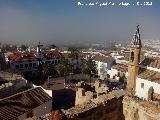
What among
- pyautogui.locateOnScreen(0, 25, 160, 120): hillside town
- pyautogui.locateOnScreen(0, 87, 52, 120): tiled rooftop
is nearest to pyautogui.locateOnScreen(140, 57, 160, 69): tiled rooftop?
pyautogui.locateOnScreen(0, 25, 160, 120): hillside town

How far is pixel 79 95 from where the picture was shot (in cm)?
2228

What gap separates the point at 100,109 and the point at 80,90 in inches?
270

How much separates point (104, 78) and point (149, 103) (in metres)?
52.2

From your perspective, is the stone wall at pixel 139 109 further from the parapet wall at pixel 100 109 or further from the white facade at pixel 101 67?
the white facade at pixel 101 67

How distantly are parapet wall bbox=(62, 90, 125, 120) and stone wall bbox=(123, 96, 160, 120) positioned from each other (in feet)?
2.07

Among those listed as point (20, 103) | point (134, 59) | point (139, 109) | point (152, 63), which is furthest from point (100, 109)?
point (152, 63)

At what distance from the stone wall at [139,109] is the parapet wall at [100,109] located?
0.63 m

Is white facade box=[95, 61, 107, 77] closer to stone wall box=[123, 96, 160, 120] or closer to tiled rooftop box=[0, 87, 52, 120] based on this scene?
tiled rooftop box=[0, 87, 52, 120]

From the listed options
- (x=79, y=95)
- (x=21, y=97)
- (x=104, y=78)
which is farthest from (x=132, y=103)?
(x=104, y=78)

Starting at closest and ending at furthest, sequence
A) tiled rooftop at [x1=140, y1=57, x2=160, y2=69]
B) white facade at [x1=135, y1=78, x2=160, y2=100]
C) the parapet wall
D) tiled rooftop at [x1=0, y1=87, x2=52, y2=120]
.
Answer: the parapet wall < tiled rooftop at [x1=0, y1=87, x2=52, y2=120] < white facade at [x1=135, y1=78, x2=160, y2=100] < tiled rooftop at [x1=140, y1=57, x2=160, y2=69]

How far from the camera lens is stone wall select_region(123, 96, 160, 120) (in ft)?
47.2

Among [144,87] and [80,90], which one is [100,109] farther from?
[144,87]

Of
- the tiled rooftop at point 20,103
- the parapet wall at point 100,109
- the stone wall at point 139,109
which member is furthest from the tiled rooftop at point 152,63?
the stone wall at point 139,109

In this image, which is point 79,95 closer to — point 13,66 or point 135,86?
point 135,86
